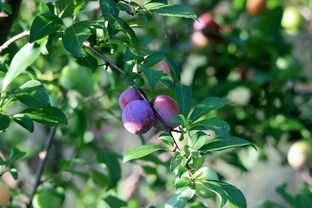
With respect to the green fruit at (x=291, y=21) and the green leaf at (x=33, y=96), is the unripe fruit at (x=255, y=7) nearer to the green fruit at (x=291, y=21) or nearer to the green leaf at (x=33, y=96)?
the green fruit at (x=291, y=21)

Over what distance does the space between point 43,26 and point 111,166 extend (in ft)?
1.30

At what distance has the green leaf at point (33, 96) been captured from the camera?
0.68 metres

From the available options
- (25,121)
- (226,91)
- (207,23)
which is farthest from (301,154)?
(25,121)

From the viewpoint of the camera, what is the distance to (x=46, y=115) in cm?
72

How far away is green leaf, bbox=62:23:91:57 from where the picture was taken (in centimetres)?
63

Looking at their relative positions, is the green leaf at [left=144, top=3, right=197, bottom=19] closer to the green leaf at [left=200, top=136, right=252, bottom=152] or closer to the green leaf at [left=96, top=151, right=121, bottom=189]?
the green leaf at [left=200, top=136, right=252, bottom=152]

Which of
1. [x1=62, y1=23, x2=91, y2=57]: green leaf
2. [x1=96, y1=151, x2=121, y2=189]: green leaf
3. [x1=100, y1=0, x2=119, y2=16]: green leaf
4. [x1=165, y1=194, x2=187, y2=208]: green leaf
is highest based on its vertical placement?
[x1=100, y1=0, x2=119, y2=16]: green leaf

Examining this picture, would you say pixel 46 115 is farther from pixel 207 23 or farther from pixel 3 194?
pixel 207 23

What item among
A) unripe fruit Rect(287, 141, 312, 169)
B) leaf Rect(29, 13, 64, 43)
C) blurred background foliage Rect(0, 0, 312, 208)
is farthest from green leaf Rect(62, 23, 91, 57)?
unripe fruit Rect(287, 141, 312, 169)

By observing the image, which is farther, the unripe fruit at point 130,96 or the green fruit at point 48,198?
the green fruit at point 48,198

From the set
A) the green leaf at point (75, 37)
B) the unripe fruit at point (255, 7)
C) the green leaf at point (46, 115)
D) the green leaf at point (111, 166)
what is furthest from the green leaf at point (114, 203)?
the unripe fruit at point (255, 7)

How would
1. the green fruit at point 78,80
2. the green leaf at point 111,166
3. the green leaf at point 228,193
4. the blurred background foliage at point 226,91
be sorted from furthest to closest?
the blurred background foliage at point 226,91 < the green fruit at point 78,80 < the green leaf at point 111,166 < the green leaf at point 228,193

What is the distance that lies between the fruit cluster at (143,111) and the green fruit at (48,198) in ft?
1.25

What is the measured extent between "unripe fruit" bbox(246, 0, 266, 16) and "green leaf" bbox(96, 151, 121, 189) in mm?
958
